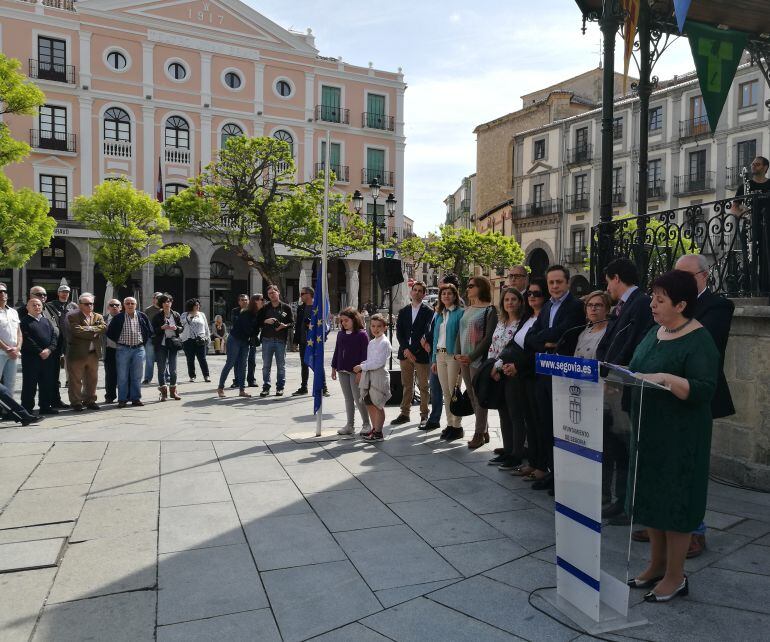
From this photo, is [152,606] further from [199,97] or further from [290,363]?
[199,97]

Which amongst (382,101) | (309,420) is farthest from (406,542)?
(382,101)

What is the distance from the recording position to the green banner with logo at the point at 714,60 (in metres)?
6.54

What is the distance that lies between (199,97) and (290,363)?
77.8ft

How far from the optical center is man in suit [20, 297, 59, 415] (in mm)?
9047

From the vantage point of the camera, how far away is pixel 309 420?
894 centimetres

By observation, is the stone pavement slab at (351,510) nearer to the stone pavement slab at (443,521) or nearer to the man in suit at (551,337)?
the stone pavement slab at (443,521)

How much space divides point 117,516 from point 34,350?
207 inches

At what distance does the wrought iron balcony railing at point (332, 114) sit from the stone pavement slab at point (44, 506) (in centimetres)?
3537

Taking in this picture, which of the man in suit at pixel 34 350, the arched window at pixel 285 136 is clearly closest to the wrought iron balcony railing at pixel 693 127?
the arched window at pixel 285 136

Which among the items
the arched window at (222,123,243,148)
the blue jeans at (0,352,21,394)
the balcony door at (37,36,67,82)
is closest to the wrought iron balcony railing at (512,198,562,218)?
the arched window at (222,123,243,148)

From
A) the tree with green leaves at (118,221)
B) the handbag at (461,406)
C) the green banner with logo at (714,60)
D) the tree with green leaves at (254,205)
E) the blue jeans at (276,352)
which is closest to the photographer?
the green banner with logo at (714,60)

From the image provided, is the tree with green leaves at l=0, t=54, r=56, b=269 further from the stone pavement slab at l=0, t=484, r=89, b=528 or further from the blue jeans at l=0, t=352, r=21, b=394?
the stone pavement slab at l=0, t=484, r=89, b=528

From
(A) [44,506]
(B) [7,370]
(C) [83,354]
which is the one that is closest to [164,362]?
(C) [83,354]

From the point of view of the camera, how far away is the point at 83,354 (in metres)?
9.72
